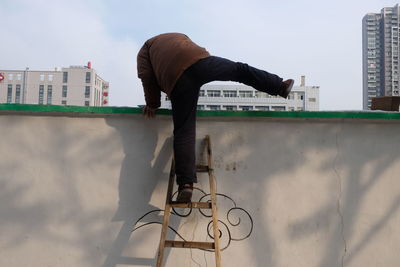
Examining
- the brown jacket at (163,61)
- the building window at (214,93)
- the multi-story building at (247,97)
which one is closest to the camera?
the brown jacket at (163,61)

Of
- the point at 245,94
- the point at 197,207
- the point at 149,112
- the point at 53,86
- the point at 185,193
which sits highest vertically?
the point at 53,86

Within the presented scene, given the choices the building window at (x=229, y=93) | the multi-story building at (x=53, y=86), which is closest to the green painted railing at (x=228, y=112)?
the building window at (x=229, y=93)

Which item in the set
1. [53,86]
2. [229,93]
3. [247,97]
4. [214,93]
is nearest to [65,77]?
[53,86]

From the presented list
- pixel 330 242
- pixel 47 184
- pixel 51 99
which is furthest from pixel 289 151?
pixel 51 99

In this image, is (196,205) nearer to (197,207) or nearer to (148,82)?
(197,207)

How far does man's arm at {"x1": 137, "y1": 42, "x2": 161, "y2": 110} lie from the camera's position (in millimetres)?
2450

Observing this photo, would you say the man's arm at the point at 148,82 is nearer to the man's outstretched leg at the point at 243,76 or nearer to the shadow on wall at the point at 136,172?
the shadow on wall at the point at 136,172

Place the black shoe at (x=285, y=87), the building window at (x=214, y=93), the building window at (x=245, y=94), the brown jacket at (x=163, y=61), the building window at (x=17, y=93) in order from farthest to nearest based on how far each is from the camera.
Result: the building window at (x=17, y=93) < the building window at (x=214, y=93) < the building window at (x=245, y=94) < the black shoe at (x=285, y=87) < the brown jacket at (x=163, y=61)

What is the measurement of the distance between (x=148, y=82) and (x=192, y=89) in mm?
420

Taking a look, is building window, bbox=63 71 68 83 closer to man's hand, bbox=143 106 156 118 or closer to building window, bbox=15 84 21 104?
building window, bbox=15 84 21 104

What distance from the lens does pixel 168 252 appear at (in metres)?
2.53

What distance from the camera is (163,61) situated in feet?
7.42

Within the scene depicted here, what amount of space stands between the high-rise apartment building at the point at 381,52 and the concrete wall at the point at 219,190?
149 ft

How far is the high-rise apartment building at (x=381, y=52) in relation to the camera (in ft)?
148
